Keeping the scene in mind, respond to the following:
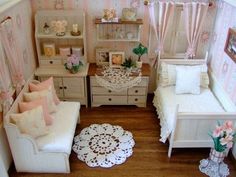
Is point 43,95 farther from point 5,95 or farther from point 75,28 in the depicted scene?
point 75,28

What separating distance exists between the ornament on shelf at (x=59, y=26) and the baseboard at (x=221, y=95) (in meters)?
2.19

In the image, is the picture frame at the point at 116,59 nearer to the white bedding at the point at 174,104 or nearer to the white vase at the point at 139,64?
the white vase at the point at 139,64

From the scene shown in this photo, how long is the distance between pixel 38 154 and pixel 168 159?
1.47 meters

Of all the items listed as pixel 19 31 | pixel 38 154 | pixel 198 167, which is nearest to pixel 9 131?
pixel 38 154

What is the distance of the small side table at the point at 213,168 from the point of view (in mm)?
2697

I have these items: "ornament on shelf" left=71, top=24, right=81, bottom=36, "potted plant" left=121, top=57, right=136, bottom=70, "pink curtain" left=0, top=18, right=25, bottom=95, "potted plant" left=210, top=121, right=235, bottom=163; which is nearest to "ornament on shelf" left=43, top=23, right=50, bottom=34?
"ornament on shelf" left=71, top=24, right=81, bottom=36

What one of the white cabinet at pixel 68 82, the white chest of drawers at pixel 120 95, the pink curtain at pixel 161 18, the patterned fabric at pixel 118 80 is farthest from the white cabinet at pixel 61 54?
the pink curtain at pixel 161 18

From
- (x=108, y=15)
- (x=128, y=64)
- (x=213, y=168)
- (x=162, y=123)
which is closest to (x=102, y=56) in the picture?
(x=128, y=64)

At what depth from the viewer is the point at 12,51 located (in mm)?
2596

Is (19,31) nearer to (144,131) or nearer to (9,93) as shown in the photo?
(9,93)

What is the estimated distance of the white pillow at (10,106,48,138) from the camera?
8.05 feet

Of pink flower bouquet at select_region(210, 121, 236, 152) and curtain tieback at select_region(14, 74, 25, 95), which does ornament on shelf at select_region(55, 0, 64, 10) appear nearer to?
curtain tieback at select_region(14, 74, 25, 95)

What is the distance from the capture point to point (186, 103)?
10.4 ft

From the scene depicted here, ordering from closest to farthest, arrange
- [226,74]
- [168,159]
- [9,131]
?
[9,131]
[168,159]
[226,74]
